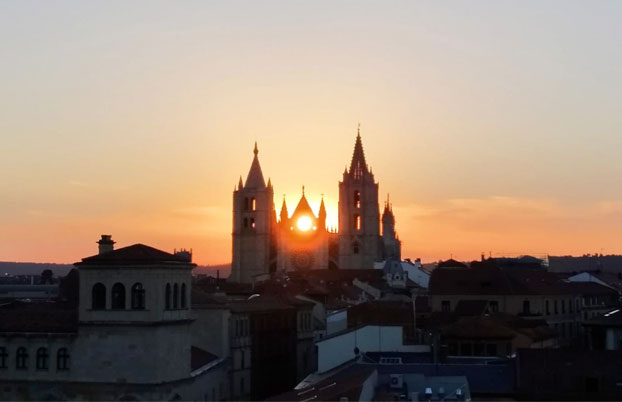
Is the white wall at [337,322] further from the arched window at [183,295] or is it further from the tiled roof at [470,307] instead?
the arched window at [183,295]

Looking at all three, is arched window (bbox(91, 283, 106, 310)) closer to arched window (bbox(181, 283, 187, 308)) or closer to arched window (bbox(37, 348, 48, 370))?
arched window (bbox(37, 348, 48, 370))

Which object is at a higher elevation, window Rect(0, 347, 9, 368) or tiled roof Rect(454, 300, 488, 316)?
tiled roof Rect(454, 300, 488, 316)

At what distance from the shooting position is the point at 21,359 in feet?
183

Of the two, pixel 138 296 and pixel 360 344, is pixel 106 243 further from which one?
pixel 360 344

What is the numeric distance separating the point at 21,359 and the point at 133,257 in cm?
802

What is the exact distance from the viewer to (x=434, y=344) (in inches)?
2451

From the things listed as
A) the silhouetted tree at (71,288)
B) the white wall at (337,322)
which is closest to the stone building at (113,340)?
the silhouetted tree at (71,288)

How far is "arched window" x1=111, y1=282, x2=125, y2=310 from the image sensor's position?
53.6 meters

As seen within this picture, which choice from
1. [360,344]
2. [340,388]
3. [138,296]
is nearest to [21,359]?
[138,296]

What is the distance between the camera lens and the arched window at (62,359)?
54625 millimetres

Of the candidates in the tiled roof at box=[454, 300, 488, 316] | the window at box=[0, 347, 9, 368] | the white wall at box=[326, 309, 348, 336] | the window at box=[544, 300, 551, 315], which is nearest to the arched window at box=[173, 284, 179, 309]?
the window at box=[0, 347, 9, 368]

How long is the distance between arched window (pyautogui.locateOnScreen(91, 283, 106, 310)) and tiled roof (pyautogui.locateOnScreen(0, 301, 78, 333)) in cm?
176

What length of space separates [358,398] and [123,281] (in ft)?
53.3

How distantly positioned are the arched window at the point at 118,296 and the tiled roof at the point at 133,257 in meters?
1.14
